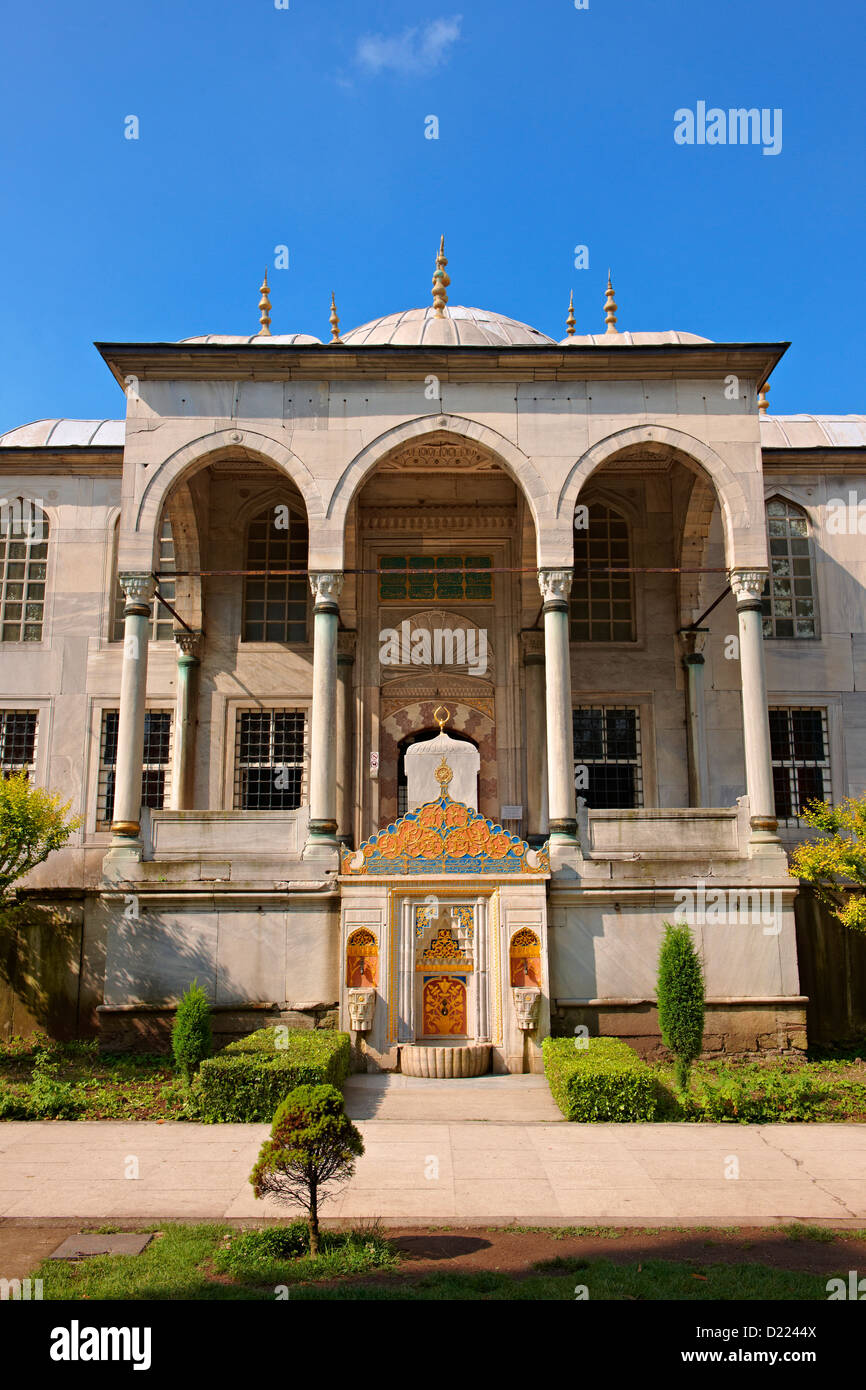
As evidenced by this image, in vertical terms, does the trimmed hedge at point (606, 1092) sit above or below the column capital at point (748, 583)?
below

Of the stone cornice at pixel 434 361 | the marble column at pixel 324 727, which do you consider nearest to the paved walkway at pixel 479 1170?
the marble column at pixel 324 727

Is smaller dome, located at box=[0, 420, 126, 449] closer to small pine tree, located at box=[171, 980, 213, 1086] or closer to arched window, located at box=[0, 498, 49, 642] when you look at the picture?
arched window, located at box=[0, 498, 49, 642]

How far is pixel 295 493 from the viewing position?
20.2 m

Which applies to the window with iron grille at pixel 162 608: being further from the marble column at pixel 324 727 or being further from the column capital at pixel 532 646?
the column capital at pixel 532 646

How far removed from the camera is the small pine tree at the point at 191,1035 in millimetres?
12664

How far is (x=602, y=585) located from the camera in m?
20.5

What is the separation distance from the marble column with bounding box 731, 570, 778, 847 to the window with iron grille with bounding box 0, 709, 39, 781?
12.1 m

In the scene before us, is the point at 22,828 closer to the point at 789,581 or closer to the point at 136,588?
the point at 136,588

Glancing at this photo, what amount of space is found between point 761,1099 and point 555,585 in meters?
7.53

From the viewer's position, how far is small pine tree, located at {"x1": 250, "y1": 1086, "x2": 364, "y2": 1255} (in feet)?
21.6

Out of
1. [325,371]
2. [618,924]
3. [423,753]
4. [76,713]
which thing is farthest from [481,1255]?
[76,713]

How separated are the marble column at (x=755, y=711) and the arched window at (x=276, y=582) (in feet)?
26.2

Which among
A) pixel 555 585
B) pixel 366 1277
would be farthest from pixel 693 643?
pixel 366 1277

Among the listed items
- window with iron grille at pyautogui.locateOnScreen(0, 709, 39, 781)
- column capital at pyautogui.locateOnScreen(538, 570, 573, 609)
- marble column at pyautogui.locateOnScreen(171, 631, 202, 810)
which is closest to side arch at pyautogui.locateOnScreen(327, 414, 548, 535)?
column capital at pyautogui.locateOnScreen(538, 570, 573, 609)
